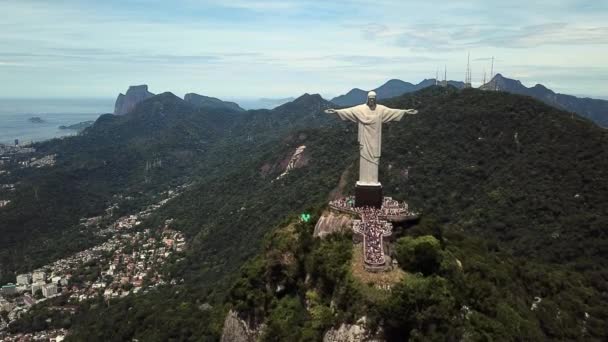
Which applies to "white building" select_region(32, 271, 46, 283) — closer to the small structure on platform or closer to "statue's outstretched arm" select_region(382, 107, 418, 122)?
the small structure on platform

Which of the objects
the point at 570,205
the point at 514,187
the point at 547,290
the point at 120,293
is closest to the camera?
the point at 547,290

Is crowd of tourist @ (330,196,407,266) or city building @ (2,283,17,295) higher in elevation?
crowd of tourist @ (330,196,407,266)

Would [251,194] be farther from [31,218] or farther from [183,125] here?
[183,125]

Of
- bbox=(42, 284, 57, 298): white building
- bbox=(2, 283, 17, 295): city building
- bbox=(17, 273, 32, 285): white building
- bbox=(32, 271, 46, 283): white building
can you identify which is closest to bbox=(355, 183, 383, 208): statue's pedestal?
bbox=(42, 284, 57, 298): white building

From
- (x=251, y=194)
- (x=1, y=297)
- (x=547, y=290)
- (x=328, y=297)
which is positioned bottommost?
(x=1, y=297)

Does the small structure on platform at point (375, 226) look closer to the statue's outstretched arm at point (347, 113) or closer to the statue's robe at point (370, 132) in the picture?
the statue's robe at point (370, 132)

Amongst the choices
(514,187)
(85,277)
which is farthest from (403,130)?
(85,277)

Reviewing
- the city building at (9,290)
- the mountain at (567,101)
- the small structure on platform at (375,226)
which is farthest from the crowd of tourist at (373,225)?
the mountain at (567,101)
